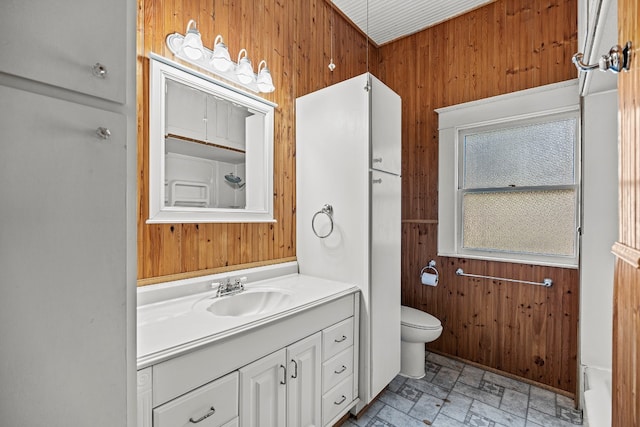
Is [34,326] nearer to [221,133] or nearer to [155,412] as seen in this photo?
[155,412]

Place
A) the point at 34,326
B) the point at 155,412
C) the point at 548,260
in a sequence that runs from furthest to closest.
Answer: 1. the point at 548,260
2. the point at 155,412
3. the point at 34,326

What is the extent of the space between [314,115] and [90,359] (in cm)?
182

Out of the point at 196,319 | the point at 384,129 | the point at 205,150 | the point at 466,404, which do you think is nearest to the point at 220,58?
the point at 205,150

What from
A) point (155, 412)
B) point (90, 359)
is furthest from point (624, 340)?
point (155, 412)

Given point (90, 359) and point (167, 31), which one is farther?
point (167, 31)

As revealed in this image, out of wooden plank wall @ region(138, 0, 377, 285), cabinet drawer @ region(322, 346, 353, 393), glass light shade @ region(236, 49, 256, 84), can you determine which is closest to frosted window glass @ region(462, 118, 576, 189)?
wooden plank wall @ region(138, 0, 377, 285)

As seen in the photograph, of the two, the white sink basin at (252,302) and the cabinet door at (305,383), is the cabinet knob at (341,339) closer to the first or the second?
the cabinet door at (305,383)

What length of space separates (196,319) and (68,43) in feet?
3.34

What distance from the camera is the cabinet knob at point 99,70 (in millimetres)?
583

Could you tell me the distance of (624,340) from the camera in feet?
2.23

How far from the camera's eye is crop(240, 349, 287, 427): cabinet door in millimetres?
1176

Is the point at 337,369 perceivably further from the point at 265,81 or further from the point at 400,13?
the point at 400,13

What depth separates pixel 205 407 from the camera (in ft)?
3.42

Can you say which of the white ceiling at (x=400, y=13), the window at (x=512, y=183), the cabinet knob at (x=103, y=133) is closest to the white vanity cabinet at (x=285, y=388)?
the cabinet knob at (x=103, y=133)
